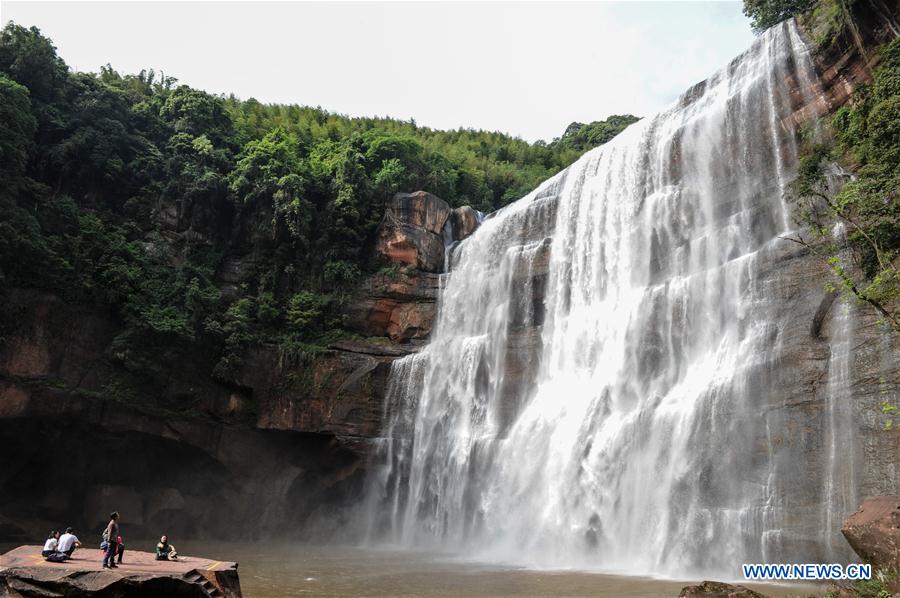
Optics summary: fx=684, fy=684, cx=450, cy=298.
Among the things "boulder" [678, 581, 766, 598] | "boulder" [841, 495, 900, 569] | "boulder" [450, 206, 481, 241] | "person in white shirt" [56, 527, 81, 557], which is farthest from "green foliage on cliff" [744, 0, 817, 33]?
"person in white shirt" [56, 527, 81, 557]

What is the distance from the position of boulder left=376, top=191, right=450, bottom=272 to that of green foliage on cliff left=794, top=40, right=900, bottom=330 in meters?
16.5

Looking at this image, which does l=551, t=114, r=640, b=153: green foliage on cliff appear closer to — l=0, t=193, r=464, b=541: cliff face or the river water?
l=0, t=193, r=464, b=541: cliff face

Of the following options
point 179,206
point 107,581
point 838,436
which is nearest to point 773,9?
point 838,436

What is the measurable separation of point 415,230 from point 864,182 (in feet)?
64.5

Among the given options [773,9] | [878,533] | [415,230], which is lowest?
[878,533]

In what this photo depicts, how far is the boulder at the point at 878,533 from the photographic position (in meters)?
10.8

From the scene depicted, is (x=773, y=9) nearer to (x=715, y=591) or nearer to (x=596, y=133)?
(x=596, y=133)

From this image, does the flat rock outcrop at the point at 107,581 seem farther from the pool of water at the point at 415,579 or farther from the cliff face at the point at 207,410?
the cliff face at the point at 207,410

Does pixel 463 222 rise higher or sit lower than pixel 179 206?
higher

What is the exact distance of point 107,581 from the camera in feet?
35.7

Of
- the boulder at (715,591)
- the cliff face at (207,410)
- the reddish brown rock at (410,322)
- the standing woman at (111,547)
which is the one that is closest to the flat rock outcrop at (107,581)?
the standing woman at (111,547)

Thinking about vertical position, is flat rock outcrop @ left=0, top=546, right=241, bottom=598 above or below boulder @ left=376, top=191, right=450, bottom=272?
below

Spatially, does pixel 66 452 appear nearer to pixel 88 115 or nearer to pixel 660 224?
pixel 88 115

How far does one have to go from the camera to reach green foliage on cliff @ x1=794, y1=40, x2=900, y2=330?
15.1 meters
